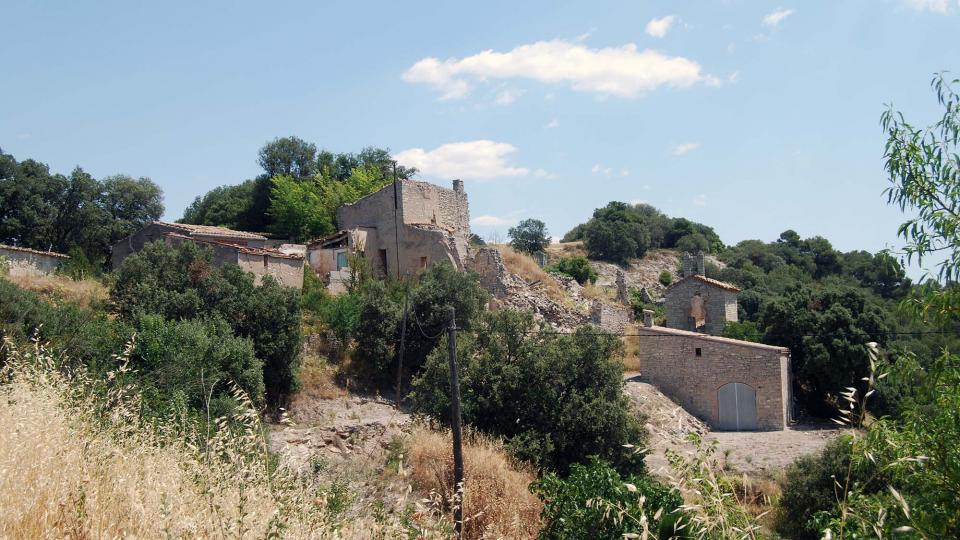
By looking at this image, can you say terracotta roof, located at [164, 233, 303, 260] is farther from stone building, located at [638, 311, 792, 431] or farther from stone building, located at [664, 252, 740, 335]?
stone building, located at [664, 252, 740, 335]

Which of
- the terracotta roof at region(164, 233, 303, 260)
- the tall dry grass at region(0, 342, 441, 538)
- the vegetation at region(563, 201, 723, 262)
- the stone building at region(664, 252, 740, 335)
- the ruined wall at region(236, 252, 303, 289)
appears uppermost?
the vegetation at region(563, 201, 723, 262)

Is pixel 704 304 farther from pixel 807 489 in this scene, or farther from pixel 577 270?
pixel 807 489

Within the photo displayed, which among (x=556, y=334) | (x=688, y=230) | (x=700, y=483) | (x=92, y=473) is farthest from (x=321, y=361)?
(x=688, y=230)

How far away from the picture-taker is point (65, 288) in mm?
22188

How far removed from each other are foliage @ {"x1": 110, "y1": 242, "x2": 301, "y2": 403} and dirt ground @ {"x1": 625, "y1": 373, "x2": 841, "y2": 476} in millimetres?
9664

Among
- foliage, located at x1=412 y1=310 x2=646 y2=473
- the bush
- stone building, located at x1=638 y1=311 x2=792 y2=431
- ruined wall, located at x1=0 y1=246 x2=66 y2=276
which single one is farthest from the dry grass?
the bush

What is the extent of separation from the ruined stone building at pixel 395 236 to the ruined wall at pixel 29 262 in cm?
887

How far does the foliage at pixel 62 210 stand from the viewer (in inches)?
1155

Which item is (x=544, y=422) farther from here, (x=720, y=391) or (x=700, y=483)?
(x=700, y=483)

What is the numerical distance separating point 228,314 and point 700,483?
709 inches

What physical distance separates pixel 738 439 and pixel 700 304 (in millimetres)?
9693

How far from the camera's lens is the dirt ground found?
18.9 metres

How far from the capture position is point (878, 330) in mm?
26656

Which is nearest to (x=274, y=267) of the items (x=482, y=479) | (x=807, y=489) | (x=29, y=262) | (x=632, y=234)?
Answer: (x=29, y=262)
